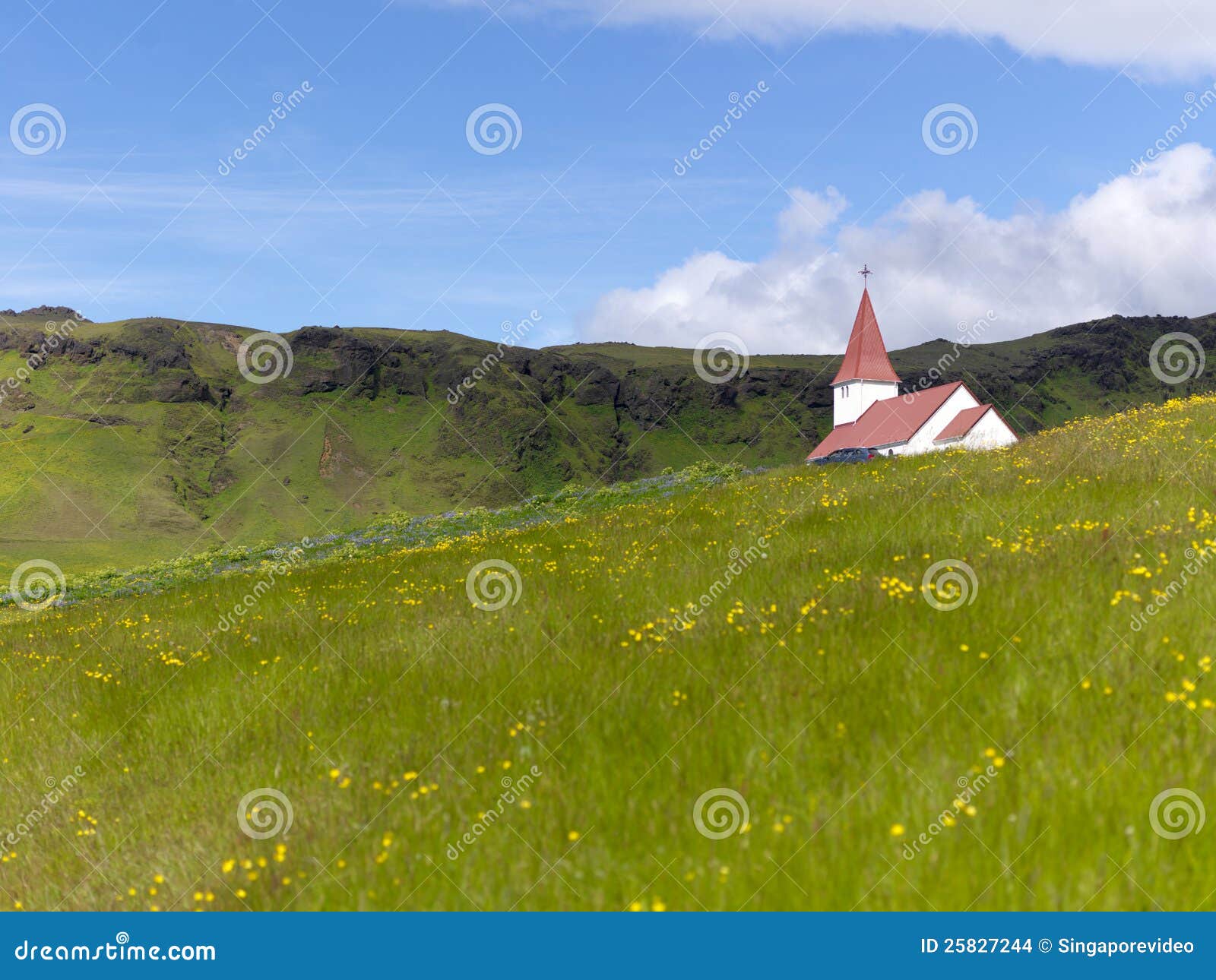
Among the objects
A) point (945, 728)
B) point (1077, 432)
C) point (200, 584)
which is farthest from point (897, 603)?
point (200, 584)

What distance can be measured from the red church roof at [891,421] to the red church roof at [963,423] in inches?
39.5

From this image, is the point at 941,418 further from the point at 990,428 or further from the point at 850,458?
the point at 850,458

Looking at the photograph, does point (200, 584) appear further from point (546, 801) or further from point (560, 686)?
point (546, 801)

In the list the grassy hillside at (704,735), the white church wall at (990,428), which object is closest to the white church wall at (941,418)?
the white church wall at (990,428)

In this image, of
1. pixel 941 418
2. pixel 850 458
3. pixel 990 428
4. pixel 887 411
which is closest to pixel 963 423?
pixel 990 428

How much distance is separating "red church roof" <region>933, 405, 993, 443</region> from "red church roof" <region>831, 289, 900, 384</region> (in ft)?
50.6

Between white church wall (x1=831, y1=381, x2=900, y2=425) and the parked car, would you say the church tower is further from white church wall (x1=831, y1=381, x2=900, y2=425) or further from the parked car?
the parked car

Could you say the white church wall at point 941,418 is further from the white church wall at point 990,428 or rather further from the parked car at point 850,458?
the parked car at point 850,458

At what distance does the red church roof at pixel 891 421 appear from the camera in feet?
191

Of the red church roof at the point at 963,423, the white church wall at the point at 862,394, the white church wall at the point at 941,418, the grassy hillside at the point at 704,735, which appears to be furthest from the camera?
the white church wall at the point at 862,394

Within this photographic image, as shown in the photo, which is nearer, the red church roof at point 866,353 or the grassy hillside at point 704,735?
the grassy hillside at point 704,735

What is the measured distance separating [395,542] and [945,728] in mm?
21476

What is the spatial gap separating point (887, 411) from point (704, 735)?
6623cm

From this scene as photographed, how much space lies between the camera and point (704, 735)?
4.61m
